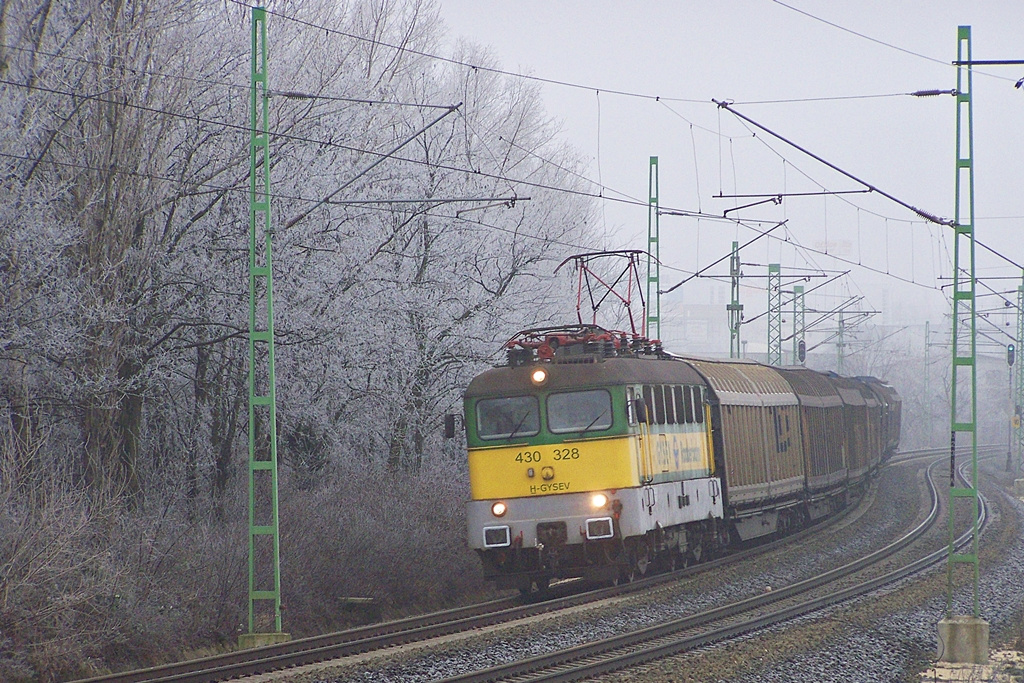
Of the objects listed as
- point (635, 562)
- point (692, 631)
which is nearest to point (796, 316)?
point (635, 562)

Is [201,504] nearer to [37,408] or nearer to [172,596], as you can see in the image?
[37,408]

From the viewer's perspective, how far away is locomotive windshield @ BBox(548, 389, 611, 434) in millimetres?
16297

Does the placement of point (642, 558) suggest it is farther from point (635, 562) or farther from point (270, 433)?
point (270, 433)

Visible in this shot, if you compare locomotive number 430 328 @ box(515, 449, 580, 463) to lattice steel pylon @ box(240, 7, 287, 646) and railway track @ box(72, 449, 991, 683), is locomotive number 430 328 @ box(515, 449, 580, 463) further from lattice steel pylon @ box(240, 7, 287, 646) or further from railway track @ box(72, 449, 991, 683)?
lattice steel pylon @ box(240, 7, 287, 646)

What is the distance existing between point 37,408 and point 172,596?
235 inches

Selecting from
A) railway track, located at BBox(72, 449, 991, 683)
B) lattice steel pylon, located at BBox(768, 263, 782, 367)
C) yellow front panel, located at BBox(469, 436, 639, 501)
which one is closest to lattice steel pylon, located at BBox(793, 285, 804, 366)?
lattice steel pylon, located at BBox(768, 263, 782, 367)

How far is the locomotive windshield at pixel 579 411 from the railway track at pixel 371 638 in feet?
7.34

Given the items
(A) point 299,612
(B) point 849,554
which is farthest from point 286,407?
(B) point 849,554

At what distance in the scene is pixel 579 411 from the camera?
53.9ft

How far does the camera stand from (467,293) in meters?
26.2

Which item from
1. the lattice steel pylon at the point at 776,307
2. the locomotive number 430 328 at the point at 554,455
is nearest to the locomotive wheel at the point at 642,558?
the locomotive number 430 328 at the point at 554,455

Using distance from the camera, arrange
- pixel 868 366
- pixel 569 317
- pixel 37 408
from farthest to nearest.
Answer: pixel 868 366 → pixel 569 317 → pixel 37 408

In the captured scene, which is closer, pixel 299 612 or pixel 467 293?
pixel 299 612

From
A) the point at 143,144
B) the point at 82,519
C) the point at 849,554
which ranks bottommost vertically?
the point at 849,554
